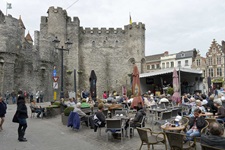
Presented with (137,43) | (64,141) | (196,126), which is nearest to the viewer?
(196,126)

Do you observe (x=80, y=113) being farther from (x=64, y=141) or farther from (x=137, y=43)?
(x=137, y=43)

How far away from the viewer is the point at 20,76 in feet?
81.0

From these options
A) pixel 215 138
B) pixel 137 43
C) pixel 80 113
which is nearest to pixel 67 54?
pixel 137 43

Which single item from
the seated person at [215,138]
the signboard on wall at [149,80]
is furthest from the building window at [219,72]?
the seated person at [215,138]

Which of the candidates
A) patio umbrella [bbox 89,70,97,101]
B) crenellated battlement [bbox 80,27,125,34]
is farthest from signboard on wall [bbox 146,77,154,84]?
patio umbrella [bbox 89,70,97,101]

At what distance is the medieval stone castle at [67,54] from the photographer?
23609mm

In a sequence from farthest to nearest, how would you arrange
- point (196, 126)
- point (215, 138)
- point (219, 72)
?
point (219, 72)
point (196, 126)
point (215, 138)

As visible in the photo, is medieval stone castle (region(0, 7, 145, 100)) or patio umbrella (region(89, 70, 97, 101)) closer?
patio umbrella (region(89, 70, 97, 101))

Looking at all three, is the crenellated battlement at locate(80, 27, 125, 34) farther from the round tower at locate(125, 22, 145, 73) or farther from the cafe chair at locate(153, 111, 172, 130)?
the cafe chair at locate(153, 111, 172, 130)

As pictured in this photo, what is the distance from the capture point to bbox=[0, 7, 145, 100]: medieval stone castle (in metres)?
23.6

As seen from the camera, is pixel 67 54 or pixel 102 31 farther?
pixel 102 31

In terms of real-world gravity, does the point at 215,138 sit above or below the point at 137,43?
below

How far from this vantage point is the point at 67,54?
3359 cm

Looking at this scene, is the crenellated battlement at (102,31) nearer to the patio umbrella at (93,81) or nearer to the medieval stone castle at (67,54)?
the medieval stone castle at (67,54)
